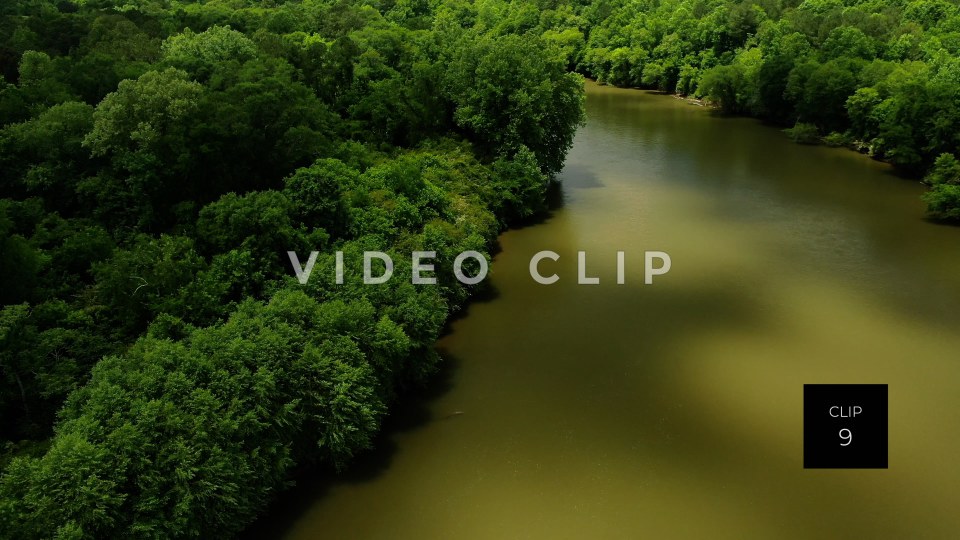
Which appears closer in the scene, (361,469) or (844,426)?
(361,469)

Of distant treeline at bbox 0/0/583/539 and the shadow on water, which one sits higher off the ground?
distant treeline at bbox 0/0/583/539

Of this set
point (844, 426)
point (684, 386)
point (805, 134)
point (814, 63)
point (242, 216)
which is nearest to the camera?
point (844, 426)

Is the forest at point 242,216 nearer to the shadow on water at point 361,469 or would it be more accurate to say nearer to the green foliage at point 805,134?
the green foliage at point 805,134

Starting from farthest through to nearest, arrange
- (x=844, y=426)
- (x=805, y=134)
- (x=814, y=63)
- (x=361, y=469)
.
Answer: (x=814, y=63), (x=805, y=134), (x=844, y=426), (x=361, y=469)

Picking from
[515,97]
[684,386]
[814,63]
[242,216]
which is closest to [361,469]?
[242,216]

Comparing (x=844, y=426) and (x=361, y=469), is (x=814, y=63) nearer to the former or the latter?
(x=844, y=426)

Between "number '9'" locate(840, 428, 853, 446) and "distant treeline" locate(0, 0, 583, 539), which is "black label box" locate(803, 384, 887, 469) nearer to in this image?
Result: "number '9'" locate(840, 428, 853, 446)

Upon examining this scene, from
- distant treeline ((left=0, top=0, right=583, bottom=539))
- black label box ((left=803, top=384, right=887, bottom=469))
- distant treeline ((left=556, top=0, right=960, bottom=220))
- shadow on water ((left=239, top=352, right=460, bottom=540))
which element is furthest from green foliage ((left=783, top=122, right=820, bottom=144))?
shadow on water ((left=239, top=352, right=460, bottom=540))
